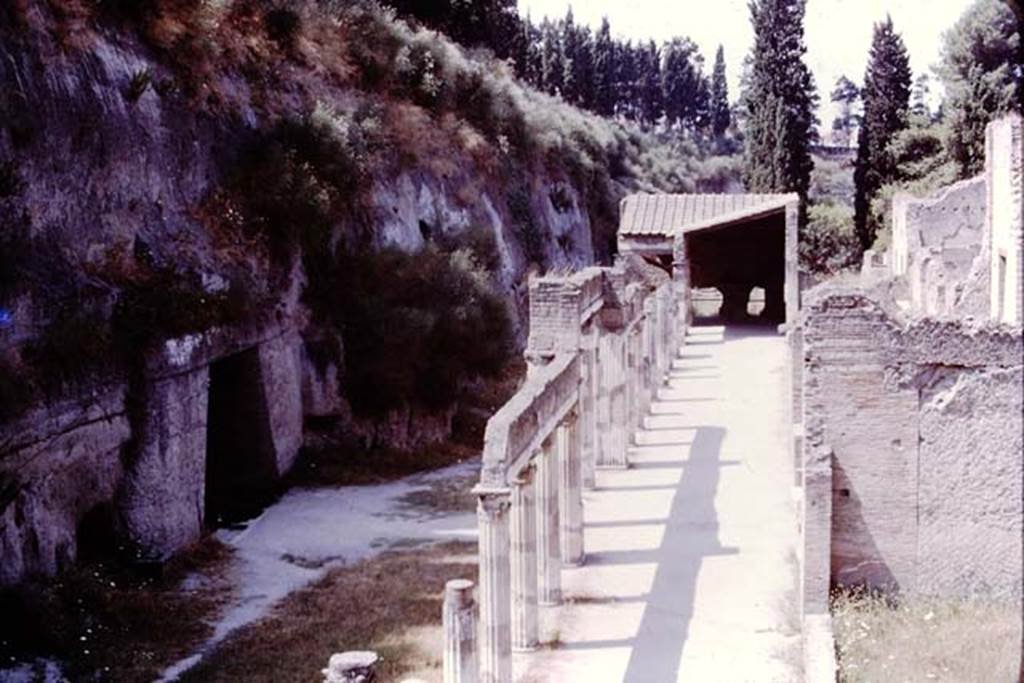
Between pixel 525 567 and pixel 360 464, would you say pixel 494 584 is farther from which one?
pixel 360 464

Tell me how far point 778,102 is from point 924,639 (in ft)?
130

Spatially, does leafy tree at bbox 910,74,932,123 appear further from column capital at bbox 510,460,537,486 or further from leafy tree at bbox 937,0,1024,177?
column capital at bbox 510,460,537,486

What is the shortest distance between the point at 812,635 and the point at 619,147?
49034 mm

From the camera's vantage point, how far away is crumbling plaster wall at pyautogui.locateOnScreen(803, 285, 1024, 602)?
12.8 metres

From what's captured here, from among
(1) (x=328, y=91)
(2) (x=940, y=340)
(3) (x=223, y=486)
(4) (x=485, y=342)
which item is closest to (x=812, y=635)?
(2) (x=940, y=340)

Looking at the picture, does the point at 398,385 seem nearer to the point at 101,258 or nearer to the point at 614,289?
the point at 614,289

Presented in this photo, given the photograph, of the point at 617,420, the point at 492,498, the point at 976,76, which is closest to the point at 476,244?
the point at 617,420

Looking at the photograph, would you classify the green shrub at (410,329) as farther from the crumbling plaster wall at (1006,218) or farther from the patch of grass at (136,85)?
the crumbling plaster wall at (1006,218)

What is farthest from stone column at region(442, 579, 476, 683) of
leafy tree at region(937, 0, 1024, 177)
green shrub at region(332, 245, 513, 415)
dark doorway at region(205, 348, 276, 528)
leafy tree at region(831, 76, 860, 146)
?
leafy tree at region(831, 76, 860, 146)

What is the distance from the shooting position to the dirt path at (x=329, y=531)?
59.2 ft

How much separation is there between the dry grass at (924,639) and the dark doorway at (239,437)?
12614 millimetres

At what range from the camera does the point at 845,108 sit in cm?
12612

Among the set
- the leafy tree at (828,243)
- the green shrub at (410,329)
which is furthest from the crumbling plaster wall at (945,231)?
the leafy tree at (828,243)

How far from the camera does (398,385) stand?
84.6 ft
